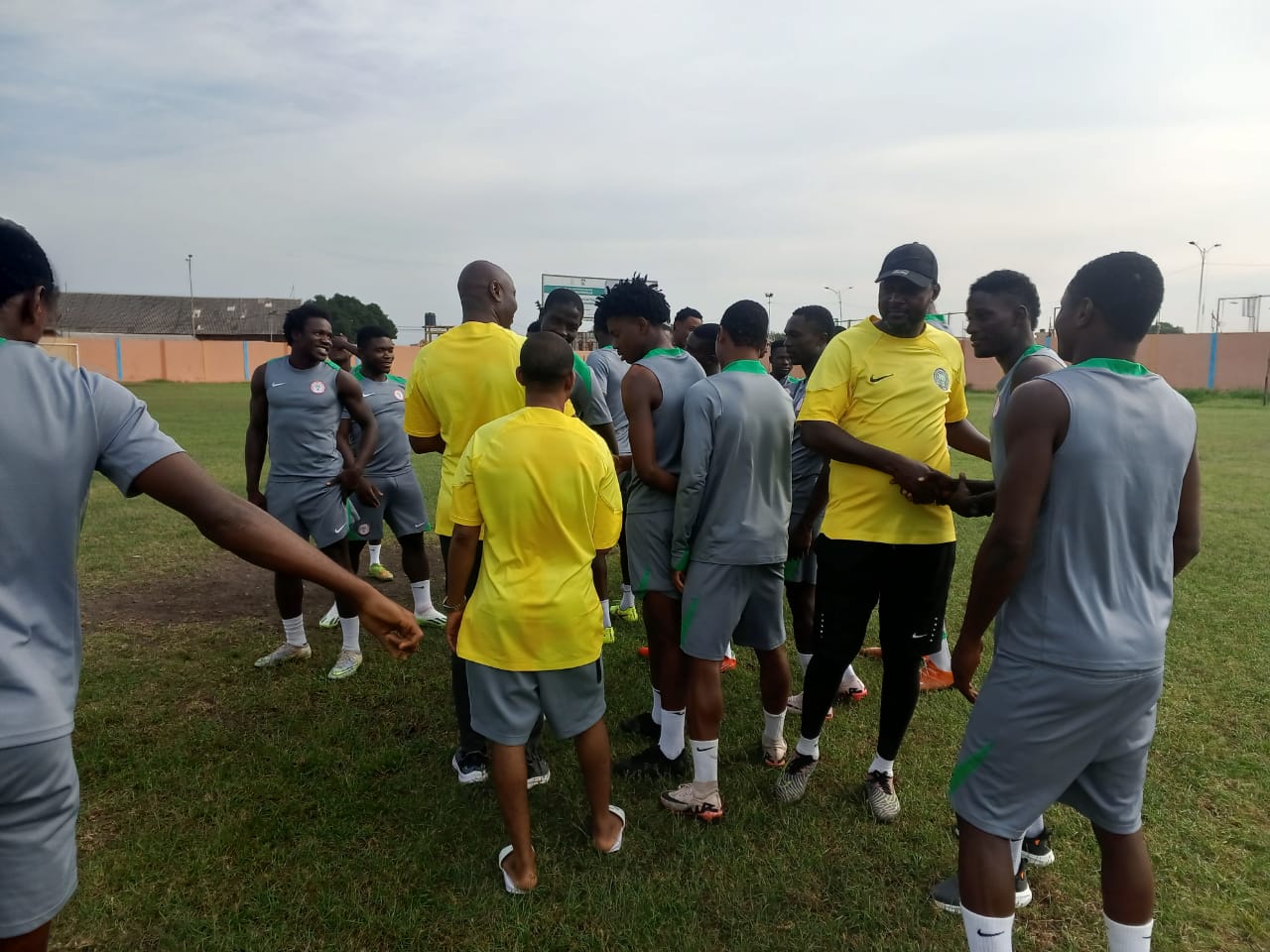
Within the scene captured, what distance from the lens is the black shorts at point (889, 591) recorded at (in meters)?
3.30

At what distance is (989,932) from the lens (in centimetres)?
216

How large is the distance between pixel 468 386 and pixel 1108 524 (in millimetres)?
2671

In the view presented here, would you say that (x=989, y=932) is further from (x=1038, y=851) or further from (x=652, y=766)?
(x=652, y=766)

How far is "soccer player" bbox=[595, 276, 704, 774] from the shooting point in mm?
3617

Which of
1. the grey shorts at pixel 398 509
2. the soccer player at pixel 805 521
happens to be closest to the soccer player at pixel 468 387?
the soccer player at pixel 805 521

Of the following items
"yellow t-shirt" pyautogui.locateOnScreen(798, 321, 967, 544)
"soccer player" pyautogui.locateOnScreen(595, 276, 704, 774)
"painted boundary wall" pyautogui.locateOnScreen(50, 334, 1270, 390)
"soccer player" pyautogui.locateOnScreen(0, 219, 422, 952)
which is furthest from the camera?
"painted boundary wall" pyautogui.locateOnScreen(50, 334, 1270, 390)

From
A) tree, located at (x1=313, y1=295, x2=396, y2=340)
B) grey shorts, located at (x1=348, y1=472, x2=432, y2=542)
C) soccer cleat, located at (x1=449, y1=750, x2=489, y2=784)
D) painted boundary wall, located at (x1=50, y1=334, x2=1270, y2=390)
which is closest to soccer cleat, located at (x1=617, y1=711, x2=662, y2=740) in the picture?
soccer cleat, located at (x1=449, y1=750, x2=489, y2=784)

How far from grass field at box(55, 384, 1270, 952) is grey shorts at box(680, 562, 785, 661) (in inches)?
29.7

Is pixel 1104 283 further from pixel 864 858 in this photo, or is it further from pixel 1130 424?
pixel 864 858

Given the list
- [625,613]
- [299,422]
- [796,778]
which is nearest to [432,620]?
[625,613]

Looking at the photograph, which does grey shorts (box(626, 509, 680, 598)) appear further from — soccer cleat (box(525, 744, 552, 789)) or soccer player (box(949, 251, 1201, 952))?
soccer player (box(949, 251, 1201, 952))

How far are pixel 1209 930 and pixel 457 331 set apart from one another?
3848 millimetres

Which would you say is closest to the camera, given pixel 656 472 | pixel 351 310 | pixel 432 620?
pixel 656 472

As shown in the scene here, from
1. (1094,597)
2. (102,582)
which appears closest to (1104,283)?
(1094,597)
